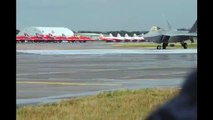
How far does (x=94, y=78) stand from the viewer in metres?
14.2

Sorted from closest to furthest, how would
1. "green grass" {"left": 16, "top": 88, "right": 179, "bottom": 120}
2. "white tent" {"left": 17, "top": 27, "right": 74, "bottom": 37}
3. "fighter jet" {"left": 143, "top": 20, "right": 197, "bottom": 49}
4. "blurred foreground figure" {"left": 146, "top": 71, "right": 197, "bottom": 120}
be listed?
1. "blurred foreground figure" {"left": 146, "top": 71, "right": 197, "bottom": 120}
2. "green grass" {"left": 16, "top": 88, "right": 179, "bottom": 120}
3. "fighter jet" {"left": 143, "top": 20, "right": 197, "bottom": 49}
4. "white tent" {"left": 17, "top": 27, "right": 74, "bottom": 37}

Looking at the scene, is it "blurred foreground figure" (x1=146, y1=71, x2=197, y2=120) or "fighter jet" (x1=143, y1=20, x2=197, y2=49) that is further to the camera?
"fighter jet" (x1=143, y1=20, x2=197, y2=49)

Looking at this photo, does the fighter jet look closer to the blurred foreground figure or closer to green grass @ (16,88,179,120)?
green grass @ (16,88,179,120)

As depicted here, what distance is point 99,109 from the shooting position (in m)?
7.26

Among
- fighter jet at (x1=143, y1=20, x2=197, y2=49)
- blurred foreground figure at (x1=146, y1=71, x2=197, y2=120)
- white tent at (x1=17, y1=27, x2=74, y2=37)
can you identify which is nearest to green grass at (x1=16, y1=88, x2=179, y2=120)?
blurred foreground figure at (x1=146, y1=71, x2=197, y2=120)

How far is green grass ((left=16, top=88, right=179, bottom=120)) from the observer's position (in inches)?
261

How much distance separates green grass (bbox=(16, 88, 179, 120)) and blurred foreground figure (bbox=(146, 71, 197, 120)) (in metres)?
4.92

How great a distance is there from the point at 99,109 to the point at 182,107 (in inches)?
252

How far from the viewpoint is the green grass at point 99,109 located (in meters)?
6.63

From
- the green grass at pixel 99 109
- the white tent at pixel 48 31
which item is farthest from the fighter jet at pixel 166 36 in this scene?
the white tent at pixel 48 31

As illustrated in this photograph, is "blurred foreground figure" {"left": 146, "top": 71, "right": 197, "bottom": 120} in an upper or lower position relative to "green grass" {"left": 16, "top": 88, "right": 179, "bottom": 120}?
upper

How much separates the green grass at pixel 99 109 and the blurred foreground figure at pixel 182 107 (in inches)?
194

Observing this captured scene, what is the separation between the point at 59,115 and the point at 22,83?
604cm

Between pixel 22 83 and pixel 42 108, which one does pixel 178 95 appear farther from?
pixel 22 83
